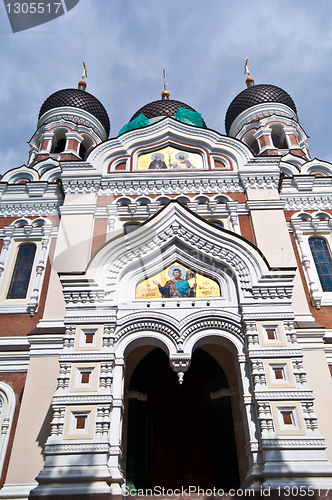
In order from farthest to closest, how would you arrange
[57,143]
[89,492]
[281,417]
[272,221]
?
[57,143] → [272,221] → [281,417] → [89,492]

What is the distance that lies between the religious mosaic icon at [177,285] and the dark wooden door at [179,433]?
83.6 inches

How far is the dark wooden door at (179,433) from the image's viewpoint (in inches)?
312

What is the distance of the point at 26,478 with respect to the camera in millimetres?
6863

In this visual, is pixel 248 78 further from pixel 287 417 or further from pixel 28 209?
pixel 287 417

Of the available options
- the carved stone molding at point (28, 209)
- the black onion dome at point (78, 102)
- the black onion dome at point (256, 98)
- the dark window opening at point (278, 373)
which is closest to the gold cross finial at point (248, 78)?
the black onion dome at point (256, 98)

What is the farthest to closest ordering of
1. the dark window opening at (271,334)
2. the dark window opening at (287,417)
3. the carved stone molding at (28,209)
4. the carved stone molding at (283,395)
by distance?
the carved stone molding at (28,209) < the dark window opening at (271,334) < the carved stone molding at (283,395) < the dark window opening at (287,417)

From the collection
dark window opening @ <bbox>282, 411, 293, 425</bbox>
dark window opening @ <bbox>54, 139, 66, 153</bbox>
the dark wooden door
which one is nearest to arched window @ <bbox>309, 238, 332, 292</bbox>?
the dark wooden door

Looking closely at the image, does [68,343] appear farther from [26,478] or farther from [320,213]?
[320,213]

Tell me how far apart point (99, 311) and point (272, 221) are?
4.58m

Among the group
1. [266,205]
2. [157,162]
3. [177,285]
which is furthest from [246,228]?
[157,162]

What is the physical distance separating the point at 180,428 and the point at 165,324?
8.36 ft

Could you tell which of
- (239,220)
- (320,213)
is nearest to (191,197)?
(239,220)

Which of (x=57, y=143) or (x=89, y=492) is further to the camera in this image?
(x=57, y=143)

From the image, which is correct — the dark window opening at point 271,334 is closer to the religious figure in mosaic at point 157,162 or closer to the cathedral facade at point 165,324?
the cathedral facade at point 165,324
